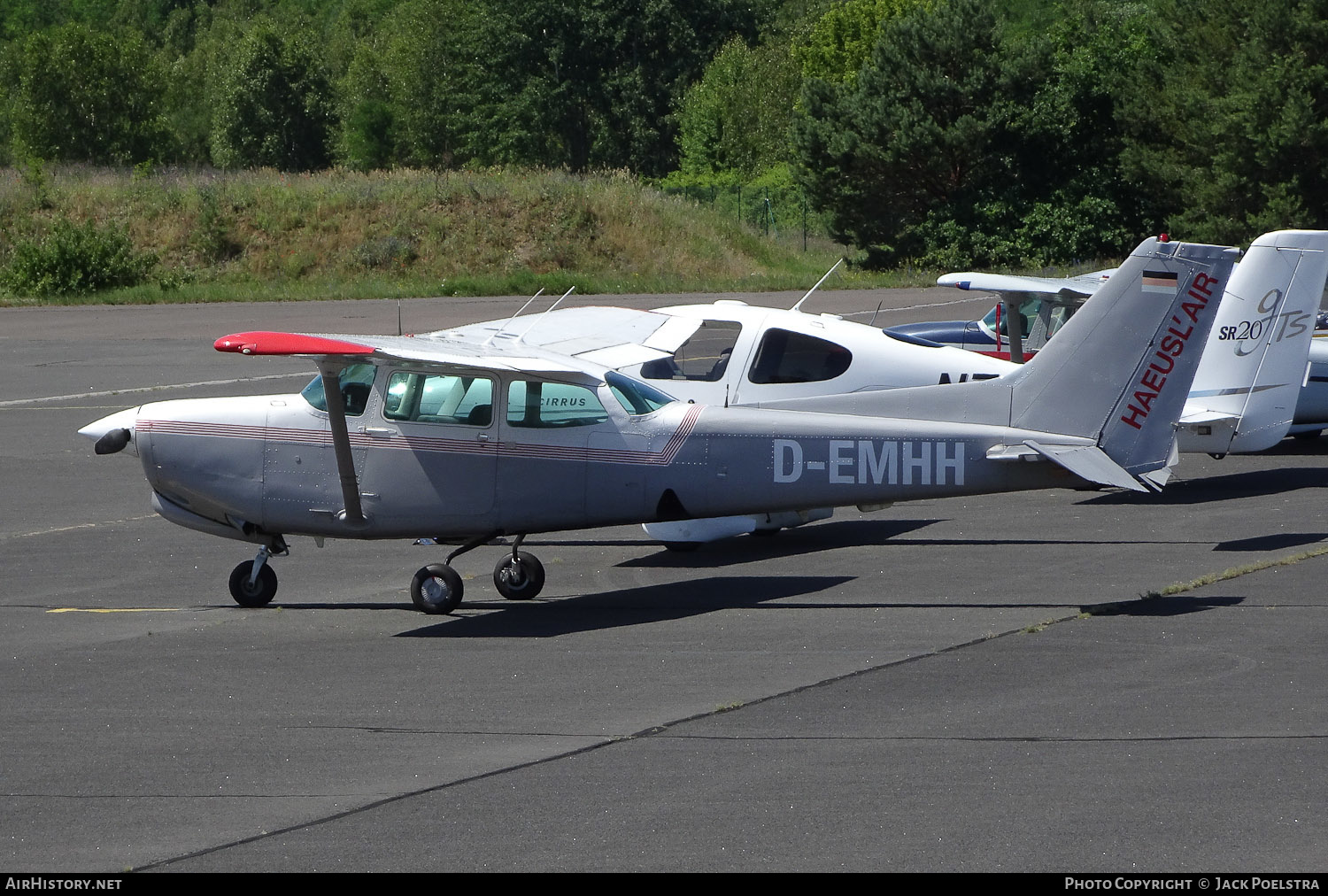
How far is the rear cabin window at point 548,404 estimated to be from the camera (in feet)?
34.2

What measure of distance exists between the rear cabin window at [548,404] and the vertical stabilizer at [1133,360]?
2.83 metres

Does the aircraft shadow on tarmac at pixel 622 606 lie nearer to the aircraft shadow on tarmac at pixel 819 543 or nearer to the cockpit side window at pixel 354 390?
the aircraft shadow on tarmac at pixel 819 543

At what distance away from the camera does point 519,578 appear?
35.3 ft

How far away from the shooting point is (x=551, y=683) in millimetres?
8312

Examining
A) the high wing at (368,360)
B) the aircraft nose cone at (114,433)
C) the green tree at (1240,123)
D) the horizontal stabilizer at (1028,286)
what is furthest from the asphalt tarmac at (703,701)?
the green tree at (1240,123)

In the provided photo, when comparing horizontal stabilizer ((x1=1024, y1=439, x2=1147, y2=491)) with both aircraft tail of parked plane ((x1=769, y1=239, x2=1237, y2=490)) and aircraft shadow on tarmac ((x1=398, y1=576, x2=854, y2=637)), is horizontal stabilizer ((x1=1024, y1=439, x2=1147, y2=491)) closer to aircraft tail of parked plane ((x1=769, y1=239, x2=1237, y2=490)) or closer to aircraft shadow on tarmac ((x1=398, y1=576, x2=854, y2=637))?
aircraft tail of parked plane ((x1=769, y1=239, x2=1237, y2=490))

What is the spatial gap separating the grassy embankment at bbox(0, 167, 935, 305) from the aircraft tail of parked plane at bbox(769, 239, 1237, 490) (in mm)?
35266

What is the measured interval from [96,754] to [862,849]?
365cm

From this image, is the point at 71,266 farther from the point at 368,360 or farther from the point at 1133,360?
the point at 1133,360

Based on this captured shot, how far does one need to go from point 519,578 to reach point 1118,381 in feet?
13.9

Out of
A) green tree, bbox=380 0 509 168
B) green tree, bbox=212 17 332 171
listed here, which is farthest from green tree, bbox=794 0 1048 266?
green tree, bbox=212 17 332 171

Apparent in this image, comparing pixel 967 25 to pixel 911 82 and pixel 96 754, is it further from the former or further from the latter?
pixel 96 754

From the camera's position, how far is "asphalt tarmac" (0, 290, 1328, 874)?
5.66m

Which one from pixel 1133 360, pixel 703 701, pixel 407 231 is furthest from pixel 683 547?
pixel 407 231
